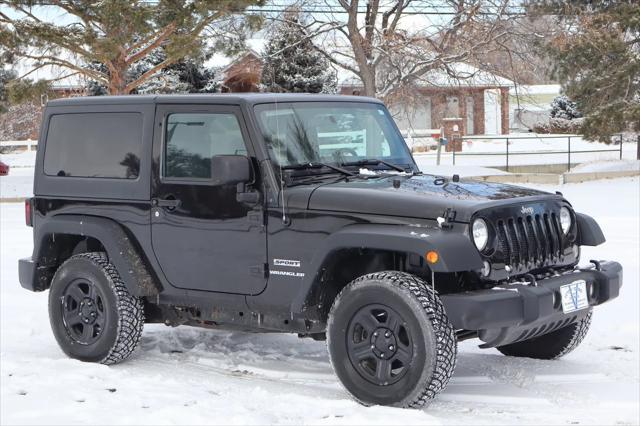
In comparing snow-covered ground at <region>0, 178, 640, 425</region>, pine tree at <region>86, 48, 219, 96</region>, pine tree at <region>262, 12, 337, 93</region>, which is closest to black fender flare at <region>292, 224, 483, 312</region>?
snow-covered ground at <region>0, 178, 640, 425</region>

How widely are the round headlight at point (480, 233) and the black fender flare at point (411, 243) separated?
90 millimetres

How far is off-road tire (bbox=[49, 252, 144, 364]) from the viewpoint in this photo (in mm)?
6852

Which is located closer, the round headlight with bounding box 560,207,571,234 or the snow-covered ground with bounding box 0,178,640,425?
the snow-covered ground with bounding box 0,178,640,425

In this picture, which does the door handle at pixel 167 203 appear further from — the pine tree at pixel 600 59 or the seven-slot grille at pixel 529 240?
the pine tree at pixel 600 59

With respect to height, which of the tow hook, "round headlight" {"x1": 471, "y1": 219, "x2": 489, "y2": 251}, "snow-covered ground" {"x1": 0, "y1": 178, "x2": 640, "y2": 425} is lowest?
"snow-covered ground" {"x1": 0, "y1": 178, "x2": 640, "y2": 425}

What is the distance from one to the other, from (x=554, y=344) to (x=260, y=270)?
2.22 meters

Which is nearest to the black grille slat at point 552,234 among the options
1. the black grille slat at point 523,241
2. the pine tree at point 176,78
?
the black grille slat at point 523,241

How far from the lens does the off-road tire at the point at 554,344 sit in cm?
675

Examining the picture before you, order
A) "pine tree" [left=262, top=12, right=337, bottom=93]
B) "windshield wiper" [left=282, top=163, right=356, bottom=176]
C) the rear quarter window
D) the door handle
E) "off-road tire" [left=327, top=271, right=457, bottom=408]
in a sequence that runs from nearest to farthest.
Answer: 1. "off-road tire" [left=327, top=271, right=457, bottom=408]
2. "windshield wiper" [left=282, top=163, right=356, bottom=176]
3. the door handle
4. the rear quarter window
5. "pine tree" [left=262, top=12, right=337, bottom=93]

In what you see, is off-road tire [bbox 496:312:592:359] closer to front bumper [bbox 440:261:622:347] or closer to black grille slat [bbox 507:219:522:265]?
front bumper [bbox 440:261:622:347]

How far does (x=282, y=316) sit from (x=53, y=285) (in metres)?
1.99

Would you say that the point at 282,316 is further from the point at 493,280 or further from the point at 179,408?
the point at 493,280

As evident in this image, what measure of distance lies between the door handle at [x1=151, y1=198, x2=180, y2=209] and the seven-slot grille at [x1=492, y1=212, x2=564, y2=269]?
2229 millimetres

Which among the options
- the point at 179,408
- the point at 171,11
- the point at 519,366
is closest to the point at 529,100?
the point at 171,11
